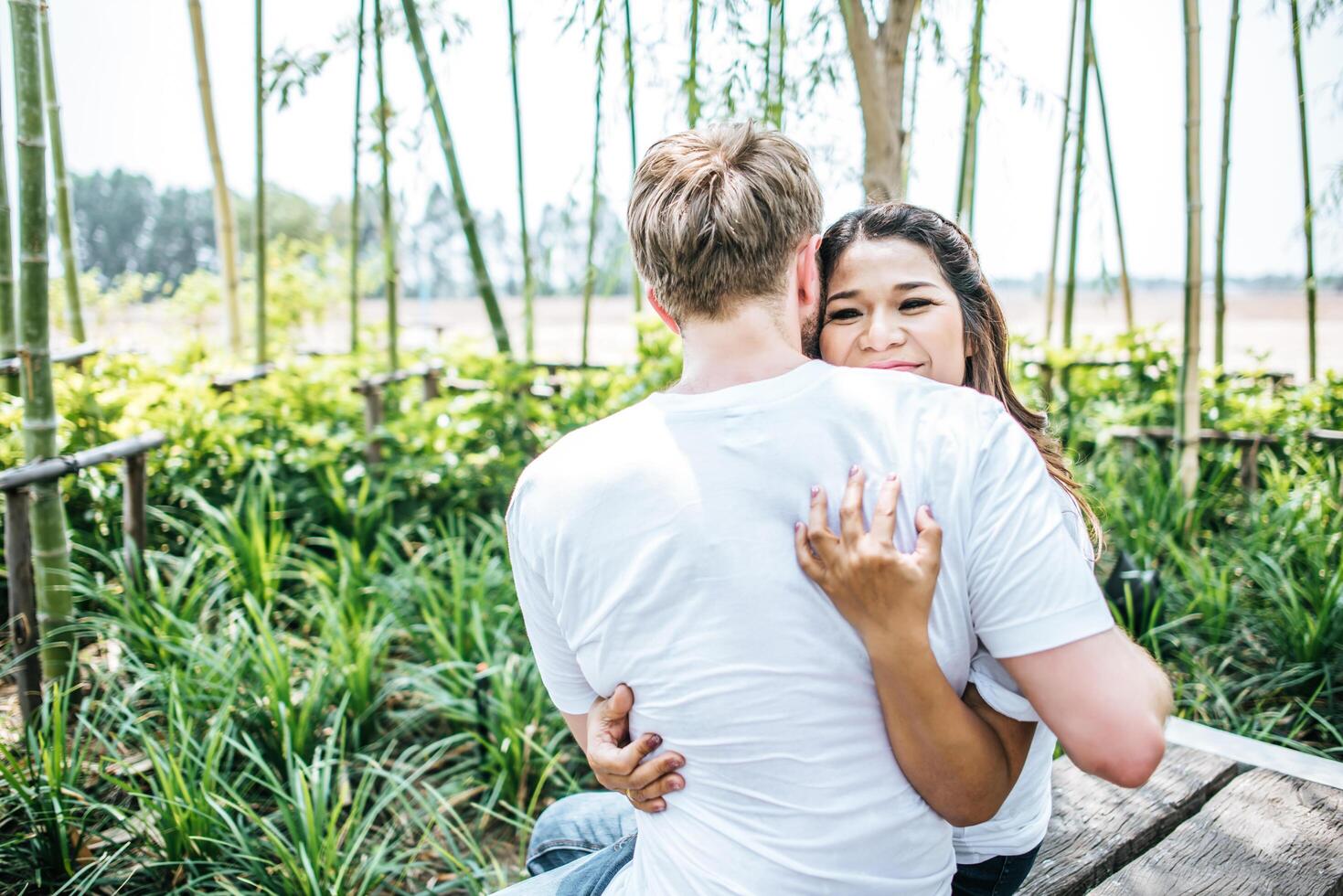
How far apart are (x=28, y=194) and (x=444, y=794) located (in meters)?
1.72

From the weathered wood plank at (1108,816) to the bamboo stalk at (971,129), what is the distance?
1438mm

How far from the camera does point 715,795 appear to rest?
0.94m

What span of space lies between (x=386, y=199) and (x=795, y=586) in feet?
12.2

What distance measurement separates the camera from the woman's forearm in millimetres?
849

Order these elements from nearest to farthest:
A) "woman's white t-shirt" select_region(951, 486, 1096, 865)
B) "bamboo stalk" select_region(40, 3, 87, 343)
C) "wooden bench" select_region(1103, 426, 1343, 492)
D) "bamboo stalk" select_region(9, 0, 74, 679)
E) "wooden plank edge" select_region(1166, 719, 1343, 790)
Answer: "woman's white t-shirt" select_region(951, 486, 1096, 865), "wooden plank edge" select_region(1166, 719, 1343, 790), "bamboo stalk" select_region(9, 0, 74, 679), "wooden bench" select_region(1103, 426, 1343, 492), "bamboo stalk" select_region(40, 3, 87, 343)

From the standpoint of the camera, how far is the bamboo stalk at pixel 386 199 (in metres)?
3.87

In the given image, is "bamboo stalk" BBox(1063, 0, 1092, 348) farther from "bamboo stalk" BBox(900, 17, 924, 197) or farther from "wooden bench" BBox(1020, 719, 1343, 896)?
"wooden bench" BBox(1020, 719, 1343, 896)

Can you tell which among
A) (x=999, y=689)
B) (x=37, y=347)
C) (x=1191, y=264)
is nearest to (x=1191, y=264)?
(x=1191, y=264)

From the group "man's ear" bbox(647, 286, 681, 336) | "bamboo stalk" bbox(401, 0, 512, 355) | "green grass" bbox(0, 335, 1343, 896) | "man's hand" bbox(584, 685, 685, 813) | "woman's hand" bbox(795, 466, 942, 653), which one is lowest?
"green grass" bbox(0, 335, 1343, 896)

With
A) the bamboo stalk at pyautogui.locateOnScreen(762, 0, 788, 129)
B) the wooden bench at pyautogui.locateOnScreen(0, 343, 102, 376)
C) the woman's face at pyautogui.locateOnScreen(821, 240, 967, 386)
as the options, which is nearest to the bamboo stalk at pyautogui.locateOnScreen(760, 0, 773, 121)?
the bamboo stalk at pyautogui.locateOnScreen(762, 0, 788, 129)

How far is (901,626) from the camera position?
84 cm

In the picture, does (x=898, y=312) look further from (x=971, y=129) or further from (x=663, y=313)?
(x=971, y=129)

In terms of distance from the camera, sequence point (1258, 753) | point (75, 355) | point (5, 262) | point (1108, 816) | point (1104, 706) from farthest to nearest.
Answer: point (75, 355) < point (5, 262) < point (1258, 753) < point (1108, 816) < point (1104, 706)

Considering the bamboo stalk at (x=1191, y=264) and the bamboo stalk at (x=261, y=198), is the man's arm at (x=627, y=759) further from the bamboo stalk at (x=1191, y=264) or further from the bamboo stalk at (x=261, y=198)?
the bamboo stalk at (x=261, y=198)
